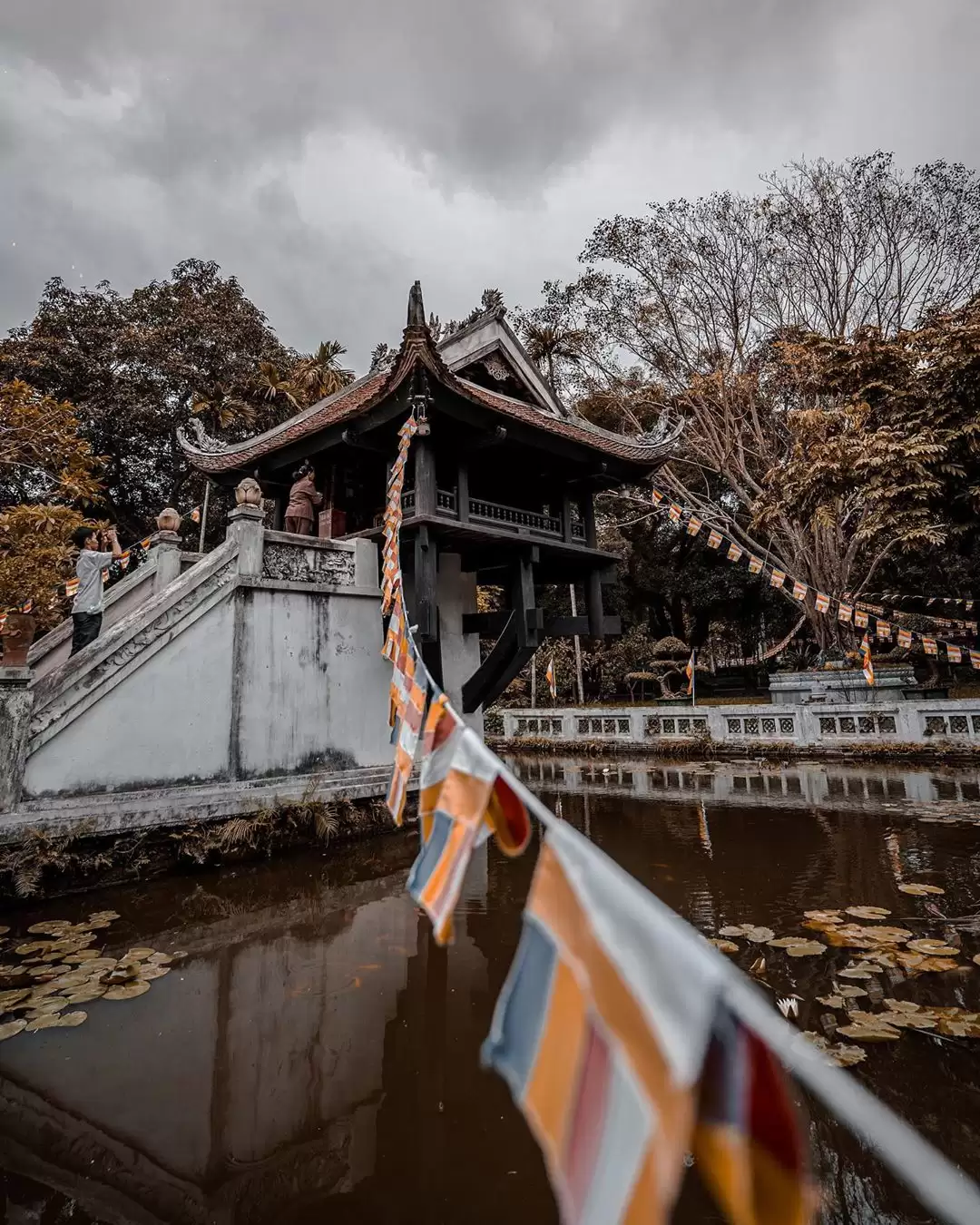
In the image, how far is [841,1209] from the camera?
6.84 ft

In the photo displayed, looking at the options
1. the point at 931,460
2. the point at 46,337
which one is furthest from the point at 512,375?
the point at 46,337

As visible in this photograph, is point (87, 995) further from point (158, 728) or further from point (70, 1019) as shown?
point (158, 728)

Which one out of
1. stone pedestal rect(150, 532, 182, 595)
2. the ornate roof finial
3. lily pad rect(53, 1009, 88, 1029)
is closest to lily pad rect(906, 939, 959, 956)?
lily pad rect(53, 1009, 88, 1029)

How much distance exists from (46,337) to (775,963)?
2341 centimetres

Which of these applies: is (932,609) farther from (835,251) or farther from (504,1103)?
(504,1103)

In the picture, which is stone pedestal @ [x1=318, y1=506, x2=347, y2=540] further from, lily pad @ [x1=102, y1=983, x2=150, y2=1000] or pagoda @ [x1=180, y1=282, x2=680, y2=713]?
lily pad @ [x1=102, y1=983, x2=150, y2=1000]

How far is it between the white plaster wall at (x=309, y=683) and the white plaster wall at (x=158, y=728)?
23cm

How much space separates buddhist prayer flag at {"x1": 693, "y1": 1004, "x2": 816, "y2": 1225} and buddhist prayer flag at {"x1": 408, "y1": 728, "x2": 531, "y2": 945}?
687 millimetres

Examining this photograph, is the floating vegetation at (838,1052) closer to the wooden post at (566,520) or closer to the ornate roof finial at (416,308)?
the ornate roof finial at (416,308)

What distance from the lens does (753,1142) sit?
78cm

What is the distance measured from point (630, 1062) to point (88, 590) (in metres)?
6.87

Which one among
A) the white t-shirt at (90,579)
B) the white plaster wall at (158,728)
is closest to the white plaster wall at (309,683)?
the white plaster wall at (158,728)

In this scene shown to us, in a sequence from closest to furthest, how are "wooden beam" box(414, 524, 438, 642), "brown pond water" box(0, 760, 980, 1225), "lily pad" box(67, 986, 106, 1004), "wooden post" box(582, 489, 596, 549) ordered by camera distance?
"brown pond water" box(0, 760, 980, 1225), "lily pad" box(67, 986, 106, 1004), "wooden beam" box(414, 524, 438, 642), "wooden post" box(582, 489, 596, 549)

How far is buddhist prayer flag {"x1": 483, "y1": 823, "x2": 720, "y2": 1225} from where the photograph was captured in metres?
0.78
